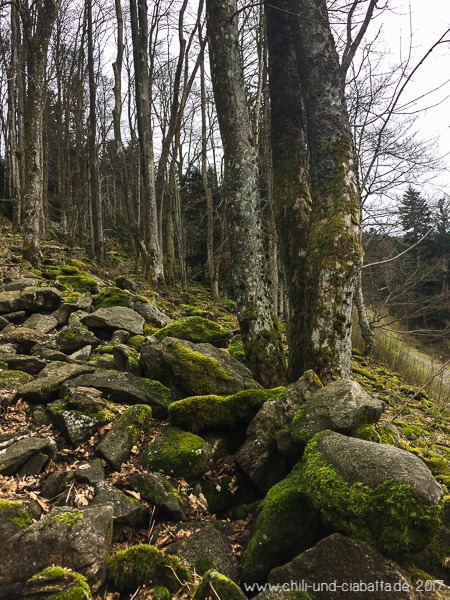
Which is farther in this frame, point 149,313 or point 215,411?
point 149,313

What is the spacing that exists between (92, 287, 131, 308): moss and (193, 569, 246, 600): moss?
6.23 m

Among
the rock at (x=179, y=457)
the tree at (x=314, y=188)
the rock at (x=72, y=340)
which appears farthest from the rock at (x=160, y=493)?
the rock at (x=72, y=340)

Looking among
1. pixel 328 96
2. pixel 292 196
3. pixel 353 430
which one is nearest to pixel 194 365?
pixel 353 430

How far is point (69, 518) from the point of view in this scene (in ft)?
7.63

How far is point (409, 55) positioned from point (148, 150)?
10.4 m

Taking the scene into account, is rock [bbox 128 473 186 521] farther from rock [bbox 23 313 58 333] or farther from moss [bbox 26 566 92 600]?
rock [bbox 23 313 58 333]

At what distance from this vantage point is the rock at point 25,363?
4859 mm

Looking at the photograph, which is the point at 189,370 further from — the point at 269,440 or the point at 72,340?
the point at 72,340

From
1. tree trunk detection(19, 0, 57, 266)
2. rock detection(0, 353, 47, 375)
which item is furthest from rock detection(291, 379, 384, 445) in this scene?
tree trunk detection(19, 0, 57, 266)

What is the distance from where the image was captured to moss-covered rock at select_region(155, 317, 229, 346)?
5.89 metres

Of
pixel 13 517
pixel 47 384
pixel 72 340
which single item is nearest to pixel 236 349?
pixel 72 340

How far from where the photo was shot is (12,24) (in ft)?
54.5

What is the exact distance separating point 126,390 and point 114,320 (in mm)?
2714

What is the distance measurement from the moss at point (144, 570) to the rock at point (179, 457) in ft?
3.36
